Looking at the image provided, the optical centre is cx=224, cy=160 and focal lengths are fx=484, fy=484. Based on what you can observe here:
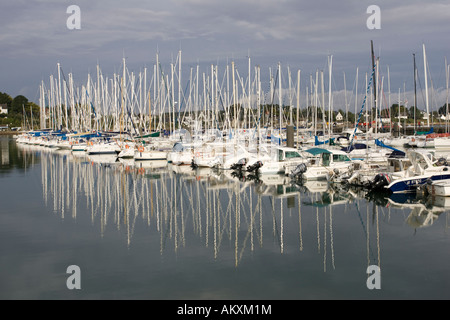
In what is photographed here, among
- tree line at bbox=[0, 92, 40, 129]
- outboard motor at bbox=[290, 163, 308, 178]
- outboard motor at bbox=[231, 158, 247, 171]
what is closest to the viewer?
outboard motor at bbox=[290, 163, 308, 178]

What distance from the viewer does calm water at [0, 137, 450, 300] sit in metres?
12.7

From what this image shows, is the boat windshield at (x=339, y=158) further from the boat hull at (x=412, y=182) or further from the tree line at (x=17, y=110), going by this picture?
the tree line at (x=17, y=110)

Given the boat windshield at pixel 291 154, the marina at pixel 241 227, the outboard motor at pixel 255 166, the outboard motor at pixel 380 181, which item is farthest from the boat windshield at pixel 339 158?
the outboard motor at pixel 255 166

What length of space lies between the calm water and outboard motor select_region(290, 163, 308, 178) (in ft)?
7.37

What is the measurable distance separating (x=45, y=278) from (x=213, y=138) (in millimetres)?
44715

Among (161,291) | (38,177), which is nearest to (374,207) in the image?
(161,291)

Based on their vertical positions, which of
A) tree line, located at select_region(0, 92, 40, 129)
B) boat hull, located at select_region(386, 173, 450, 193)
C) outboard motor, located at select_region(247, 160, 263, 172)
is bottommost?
boat hull, located at select_region(386, 173, 450, 193)

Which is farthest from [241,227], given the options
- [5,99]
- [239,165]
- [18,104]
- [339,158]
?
[5,99]

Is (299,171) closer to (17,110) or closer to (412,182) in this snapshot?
(412,182)

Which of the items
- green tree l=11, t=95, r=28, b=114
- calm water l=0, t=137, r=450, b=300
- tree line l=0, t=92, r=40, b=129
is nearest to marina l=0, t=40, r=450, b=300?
calm water l=0, t=137, r=450, b=300

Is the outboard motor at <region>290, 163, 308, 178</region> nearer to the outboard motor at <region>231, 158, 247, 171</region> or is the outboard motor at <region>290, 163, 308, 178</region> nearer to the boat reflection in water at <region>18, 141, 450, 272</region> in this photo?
the boat reflection in water at <region>18, 141, 450, 272</region>

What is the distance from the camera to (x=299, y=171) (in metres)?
32.0

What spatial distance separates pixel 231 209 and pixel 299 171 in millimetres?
9969

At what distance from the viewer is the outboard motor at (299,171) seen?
31.9 m
